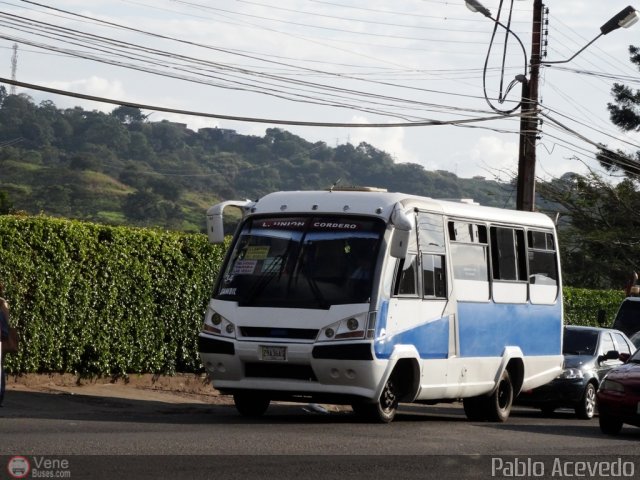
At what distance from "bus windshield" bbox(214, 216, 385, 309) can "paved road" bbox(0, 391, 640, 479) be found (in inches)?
61.2

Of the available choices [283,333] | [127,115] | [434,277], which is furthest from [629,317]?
[127,115]

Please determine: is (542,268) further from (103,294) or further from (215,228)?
(103,294)

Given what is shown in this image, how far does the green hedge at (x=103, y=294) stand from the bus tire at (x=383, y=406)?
4.76 meters

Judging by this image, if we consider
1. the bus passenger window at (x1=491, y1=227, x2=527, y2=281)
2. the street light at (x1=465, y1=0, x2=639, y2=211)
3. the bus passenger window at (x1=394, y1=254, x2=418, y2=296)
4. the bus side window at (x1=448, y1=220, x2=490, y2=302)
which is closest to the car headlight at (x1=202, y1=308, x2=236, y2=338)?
the bus passenger window at (x1=394, y1=254, x2=418, y2=296)

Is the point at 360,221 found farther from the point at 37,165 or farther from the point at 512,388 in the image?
the point at 37,165

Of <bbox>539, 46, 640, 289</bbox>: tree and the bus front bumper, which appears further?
<bbox>539, 46, 640, 289</bbox>: tree

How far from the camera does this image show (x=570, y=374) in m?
22.0

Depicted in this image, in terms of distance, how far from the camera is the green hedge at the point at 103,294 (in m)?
18.2

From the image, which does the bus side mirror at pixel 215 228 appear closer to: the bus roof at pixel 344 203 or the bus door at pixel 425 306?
the bus roof at pixel 344 203

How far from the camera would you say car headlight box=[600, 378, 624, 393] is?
1677 cm

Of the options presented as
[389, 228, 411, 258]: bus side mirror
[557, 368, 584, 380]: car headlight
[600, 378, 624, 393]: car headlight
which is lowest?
[600, 378, 624, 393]: car headlight

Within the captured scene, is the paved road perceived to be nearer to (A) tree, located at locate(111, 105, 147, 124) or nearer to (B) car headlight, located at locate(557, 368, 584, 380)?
(B) car headlight, located at locate(557, 368, 584, 380)

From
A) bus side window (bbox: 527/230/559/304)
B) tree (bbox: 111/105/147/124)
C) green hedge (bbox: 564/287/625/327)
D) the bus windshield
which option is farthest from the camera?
tree (bbox: 111/105/147/124)

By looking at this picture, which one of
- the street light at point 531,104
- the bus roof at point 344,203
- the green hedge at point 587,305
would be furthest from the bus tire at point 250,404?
the green hedge at point 587,305
